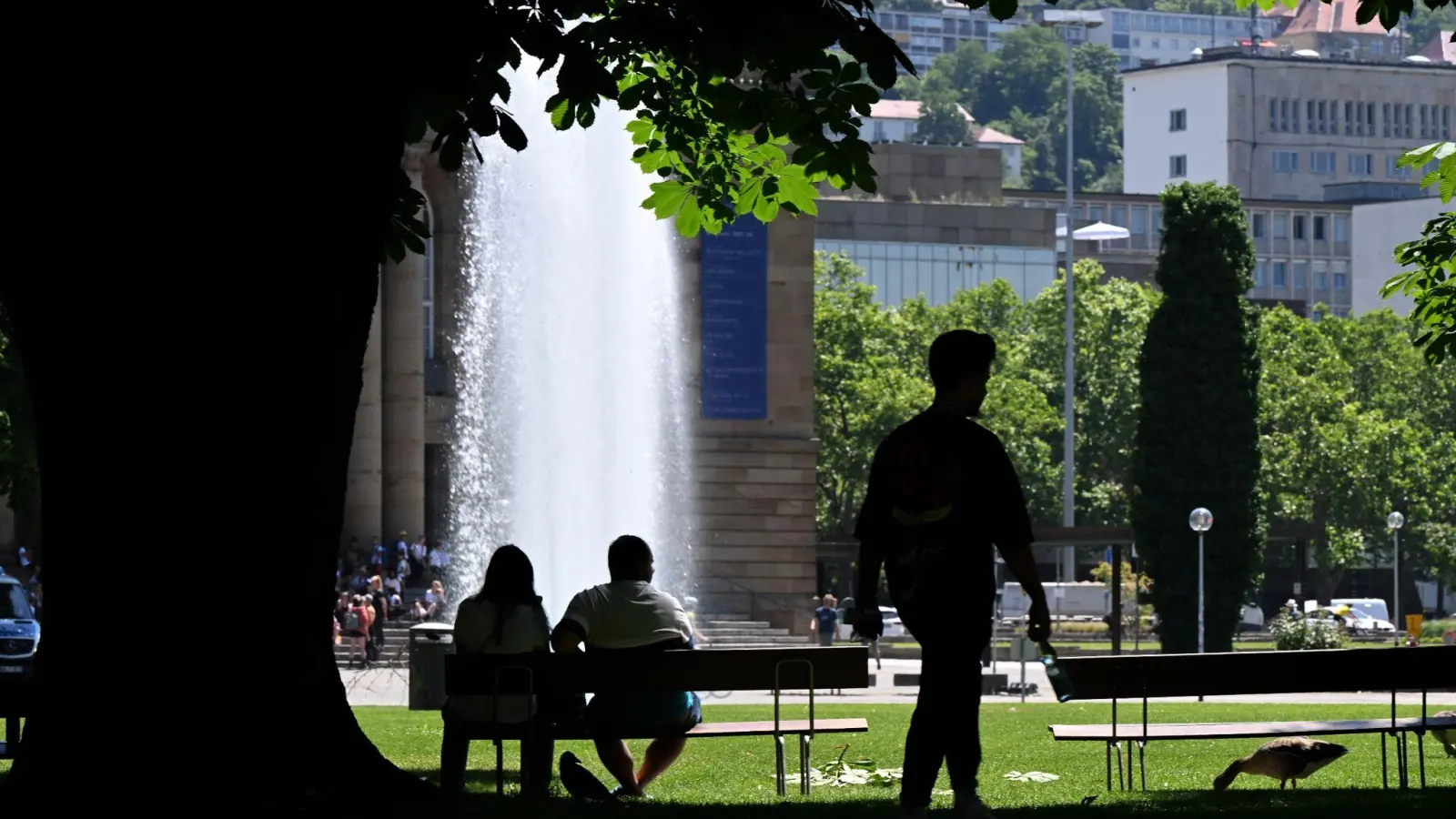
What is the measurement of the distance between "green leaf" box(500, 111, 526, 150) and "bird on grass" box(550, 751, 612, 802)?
287 cm

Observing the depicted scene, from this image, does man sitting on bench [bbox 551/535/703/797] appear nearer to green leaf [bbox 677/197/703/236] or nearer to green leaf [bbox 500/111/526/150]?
green leaf [bbox 500/111/526/150]

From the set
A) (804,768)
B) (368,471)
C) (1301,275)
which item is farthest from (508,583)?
(1301,275)

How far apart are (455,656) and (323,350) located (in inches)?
130

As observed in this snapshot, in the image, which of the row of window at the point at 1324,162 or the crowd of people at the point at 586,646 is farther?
the row of window at the point at 1324,162

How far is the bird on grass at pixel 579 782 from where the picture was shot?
1212cm

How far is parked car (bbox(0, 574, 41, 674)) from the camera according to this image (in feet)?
101

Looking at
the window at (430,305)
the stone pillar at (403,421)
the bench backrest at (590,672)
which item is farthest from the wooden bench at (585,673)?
the window at (430,305)

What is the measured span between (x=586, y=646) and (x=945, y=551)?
4566 mm

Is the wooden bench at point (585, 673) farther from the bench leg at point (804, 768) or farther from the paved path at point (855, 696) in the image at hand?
the paved path at point (855, 696)

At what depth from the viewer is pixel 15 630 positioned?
31.2m

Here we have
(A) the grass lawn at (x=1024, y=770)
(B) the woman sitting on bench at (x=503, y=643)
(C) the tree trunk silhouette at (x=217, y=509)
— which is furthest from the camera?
(B) the woman sitting on bench at (x=503, y=643)

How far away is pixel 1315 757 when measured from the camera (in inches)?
503

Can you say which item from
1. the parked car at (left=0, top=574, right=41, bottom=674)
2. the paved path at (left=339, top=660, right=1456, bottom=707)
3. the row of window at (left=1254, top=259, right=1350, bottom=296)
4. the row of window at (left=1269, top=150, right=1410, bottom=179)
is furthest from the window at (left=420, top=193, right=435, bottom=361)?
the row of window at (left=1269, top=150, right=1410, bottom=179)

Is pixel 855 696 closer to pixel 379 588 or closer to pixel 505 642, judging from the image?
pixel 379 588
